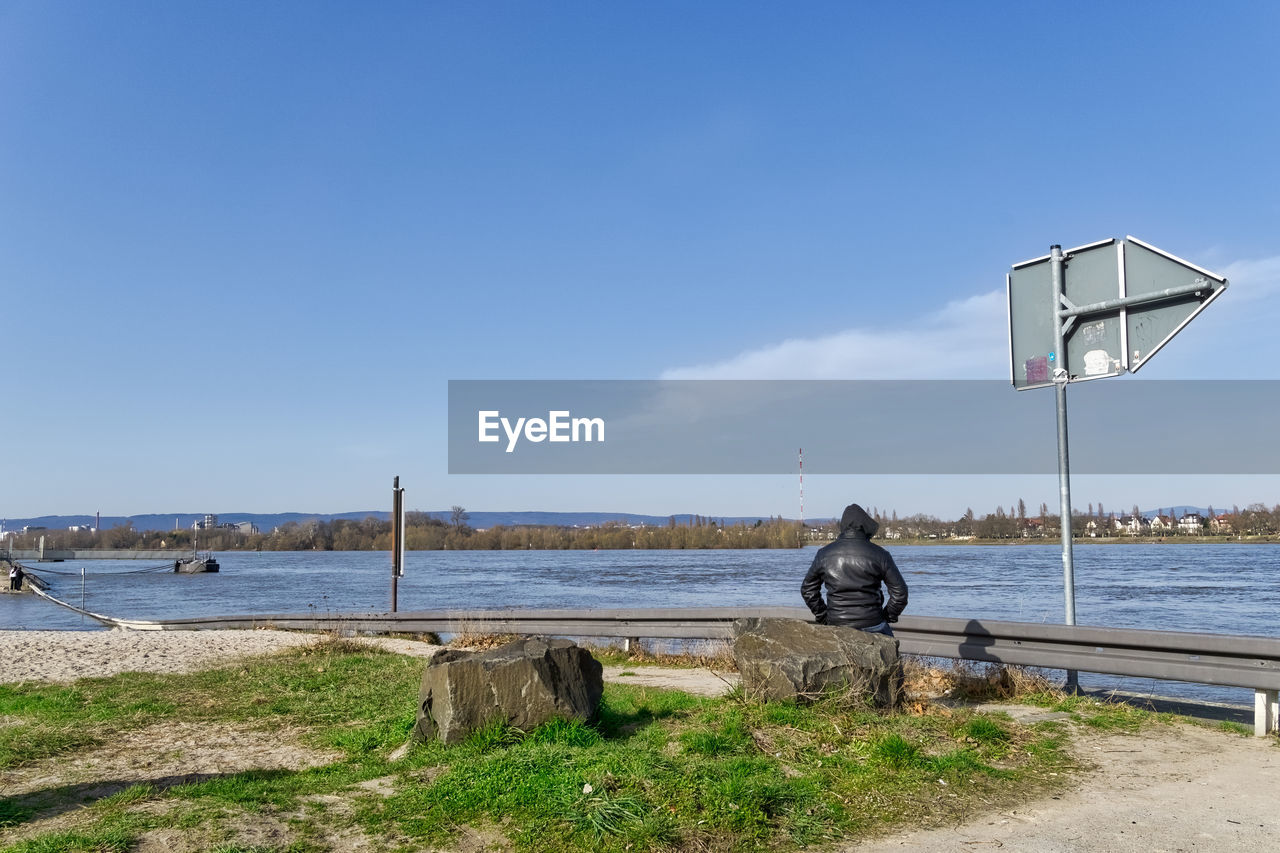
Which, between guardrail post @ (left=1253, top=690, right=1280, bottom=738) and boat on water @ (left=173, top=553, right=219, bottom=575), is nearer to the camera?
guardrail post @ (left=1253, top=690, right=1280, bottom=738)

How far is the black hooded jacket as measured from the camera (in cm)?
705

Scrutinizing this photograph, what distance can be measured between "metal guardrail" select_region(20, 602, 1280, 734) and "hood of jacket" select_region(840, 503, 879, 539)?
1.74 metres

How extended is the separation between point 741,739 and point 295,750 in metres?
3.35

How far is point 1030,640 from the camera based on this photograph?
25.4ft

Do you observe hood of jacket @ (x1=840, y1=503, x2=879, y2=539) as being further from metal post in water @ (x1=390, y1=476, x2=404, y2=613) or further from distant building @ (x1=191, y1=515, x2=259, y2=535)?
distant building @ (x1=191, y1=515, x2=259, y2=535)

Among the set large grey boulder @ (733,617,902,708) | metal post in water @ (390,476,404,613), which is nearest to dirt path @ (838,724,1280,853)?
large grey boulder @ (733,617,902,708)

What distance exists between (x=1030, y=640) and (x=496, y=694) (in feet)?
15.4

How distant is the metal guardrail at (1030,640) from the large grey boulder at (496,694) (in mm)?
4000

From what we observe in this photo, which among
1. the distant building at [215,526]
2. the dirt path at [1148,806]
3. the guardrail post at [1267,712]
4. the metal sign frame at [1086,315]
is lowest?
the distant building at [215,526]

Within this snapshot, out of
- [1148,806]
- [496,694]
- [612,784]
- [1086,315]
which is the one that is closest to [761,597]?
[1086,315]

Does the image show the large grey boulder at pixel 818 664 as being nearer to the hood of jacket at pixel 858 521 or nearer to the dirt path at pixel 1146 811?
the hood of jacket at pixel 858 521

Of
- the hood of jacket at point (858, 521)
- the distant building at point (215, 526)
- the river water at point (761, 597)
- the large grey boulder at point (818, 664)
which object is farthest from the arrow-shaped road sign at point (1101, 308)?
the distant building at point (215, 526)

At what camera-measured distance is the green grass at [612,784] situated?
4.32 meters

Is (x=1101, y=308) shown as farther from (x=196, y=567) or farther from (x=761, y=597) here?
(x=196, y=567)
